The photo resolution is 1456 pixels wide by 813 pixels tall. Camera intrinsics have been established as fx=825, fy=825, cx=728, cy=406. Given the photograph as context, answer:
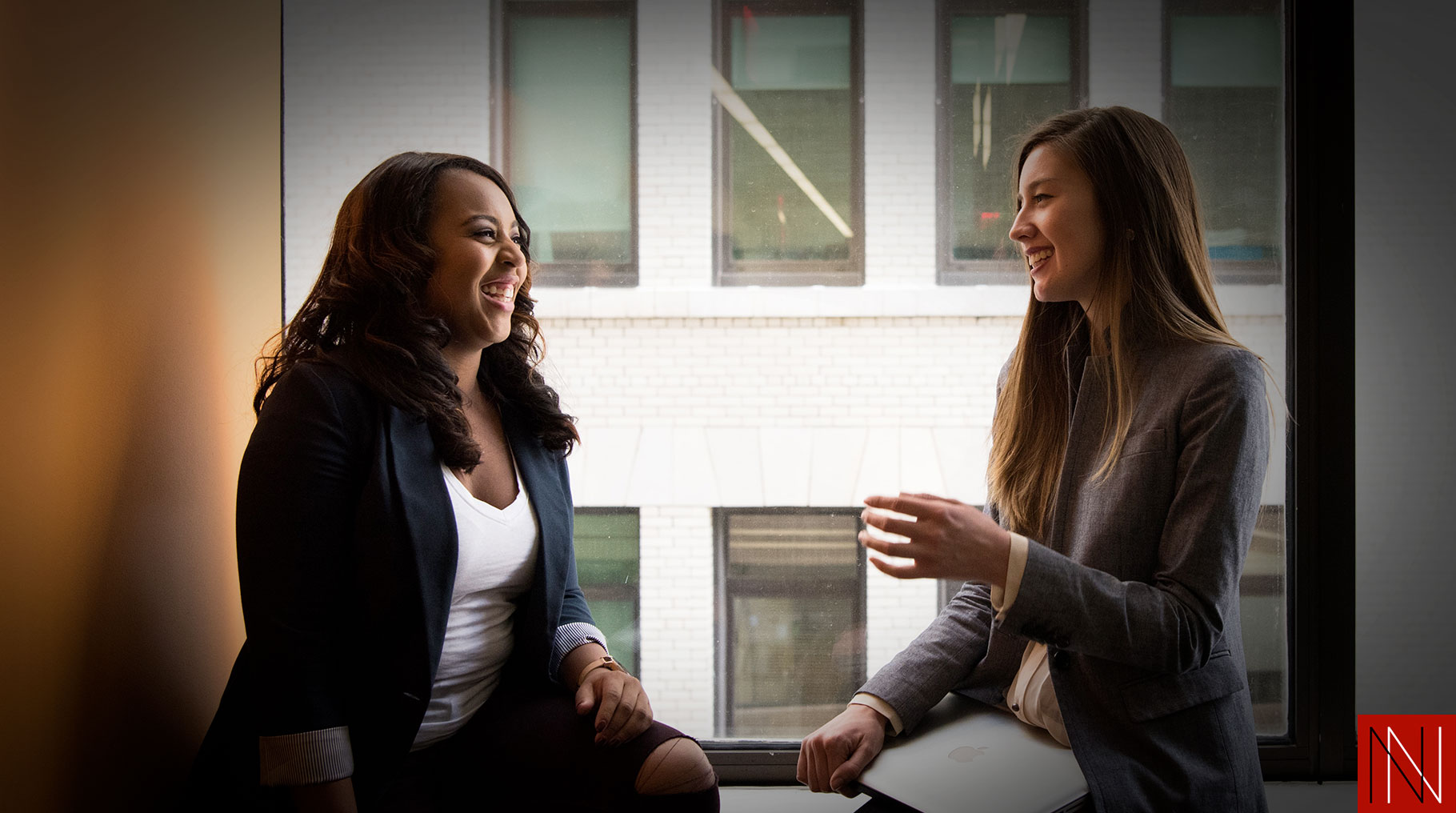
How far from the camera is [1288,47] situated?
7.65 ft

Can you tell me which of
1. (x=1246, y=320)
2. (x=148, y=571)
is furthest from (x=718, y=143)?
(x=148, y=571)

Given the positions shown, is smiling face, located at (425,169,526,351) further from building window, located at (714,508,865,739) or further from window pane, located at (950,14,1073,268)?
window pane, located at (950,14,1073,268)

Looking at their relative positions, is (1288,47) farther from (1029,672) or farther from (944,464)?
(1029,672)

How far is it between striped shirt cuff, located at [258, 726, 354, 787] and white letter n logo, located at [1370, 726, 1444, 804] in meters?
2.52

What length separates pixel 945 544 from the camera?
1.33 metres

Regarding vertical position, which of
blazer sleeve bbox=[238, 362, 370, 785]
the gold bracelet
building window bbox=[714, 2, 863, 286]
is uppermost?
building window bbox=[714, 2, 863, 286]

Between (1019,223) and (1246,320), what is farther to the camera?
(1246,320)

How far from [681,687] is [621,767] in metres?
0.87

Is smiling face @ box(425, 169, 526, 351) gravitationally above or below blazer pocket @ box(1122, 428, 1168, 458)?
above

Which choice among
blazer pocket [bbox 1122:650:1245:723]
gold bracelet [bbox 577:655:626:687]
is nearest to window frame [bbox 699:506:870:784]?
gold bracelet [bbox 577:655:626:687]

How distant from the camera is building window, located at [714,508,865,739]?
7.95 ft

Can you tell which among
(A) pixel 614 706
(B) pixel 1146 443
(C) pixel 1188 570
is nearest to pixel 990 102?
(B) pixel 1146 443

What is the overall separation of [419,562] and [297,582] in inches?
7.6

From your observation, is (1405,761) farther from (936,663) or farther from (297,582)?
(297,582)
